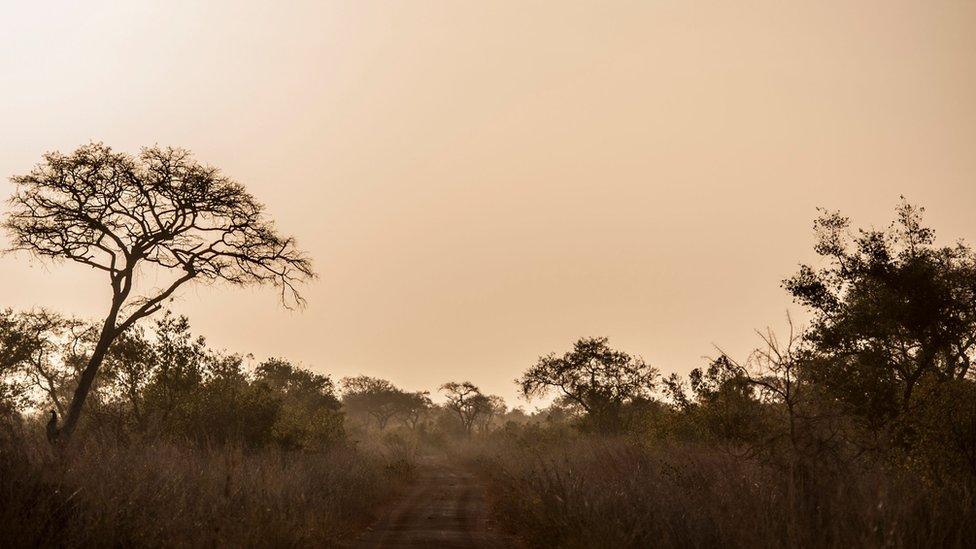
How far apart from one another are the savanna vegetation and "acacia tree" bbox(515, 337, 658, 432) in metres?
1.56

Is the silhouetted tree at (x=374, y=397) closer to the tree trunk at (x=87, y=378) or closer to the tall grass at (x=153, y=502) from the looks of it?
the tree trunk at (x=87, y=378)

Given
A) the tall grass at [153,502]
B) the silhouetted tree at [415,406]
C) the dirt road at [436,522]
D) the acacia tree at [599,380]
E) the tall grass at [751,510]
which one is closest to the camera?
the tall grass at [153,502]

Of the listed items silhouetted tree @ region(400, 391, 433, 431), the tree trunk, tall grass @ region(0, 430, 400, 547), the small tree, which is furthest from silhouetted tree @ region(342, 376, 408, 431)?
tall grass @ region(0, 430, 400, 547)

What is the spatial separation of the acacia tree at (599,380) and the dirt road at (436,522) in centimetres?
1746

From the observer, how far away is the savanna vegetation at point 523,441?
992cm

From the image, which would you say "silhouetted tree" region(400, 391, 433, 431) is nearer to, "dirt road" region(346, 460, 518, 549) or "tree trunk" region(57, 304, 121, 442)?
"dirt road" region(346, 460, 518, 549)

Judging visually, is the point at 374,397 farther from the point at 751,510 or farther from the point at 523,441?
the point at 751,510

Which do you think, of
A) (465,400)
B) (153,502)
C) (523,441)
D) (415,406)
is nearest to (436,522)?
(153,502)

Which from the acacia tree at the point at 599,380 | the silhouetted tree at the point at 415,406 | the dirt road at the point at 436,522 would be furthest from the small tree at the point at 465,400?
the dirt road at the point at 436,522

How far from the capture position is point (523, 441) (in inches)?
1711

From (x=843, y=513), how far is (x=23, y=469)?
11787 millimetres

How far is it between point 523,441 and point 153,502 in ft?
112

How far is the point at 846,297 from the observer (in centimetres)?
2303

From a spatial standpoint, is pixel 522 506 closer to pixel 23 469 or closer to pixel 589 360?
pixel 23 469
